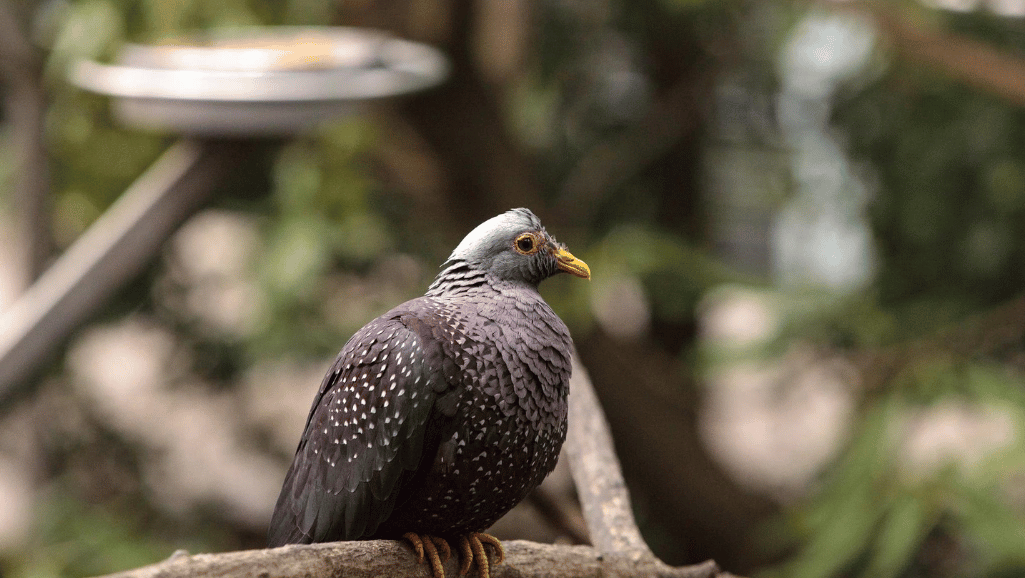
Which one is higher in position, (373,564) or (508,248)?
(508,248)

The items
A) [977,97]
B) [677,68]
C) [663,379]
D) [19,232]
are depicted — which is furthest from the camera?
[677,68]

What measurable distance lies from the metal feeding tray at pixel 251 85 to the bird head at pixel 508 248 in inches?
35.3

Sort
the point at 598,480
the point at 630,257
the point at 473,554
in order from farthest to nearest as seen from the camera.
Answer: the point at 630,257, the point at 598,480, the point at 473,554

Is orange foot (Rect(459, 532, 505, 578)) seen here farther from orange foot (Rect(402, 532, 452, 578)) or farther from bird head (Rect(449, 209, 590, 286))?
bird head (Rect(449, 209, 590, 286))

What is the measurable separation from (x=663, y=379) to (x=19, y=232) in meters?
2.58

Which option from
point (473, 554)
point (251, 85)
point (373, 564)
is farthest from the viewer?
point (251, 85)

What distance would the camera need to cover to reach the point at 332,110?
208 centimetres

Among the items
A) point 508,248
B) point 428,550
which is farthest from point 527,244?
point 428,550

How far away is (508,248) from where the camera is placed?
3.89 ft

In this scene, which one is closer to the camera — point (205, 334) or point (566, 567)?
point (566, 567)

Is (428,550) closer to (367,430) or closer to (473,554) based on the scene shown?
(473,554)

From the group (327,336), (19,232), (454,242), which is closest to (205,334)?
(327,336)

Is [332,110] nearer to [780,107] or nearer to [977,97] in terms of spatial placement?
[977,97]

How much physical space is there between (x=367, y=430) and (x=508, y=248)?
0.28 meters
